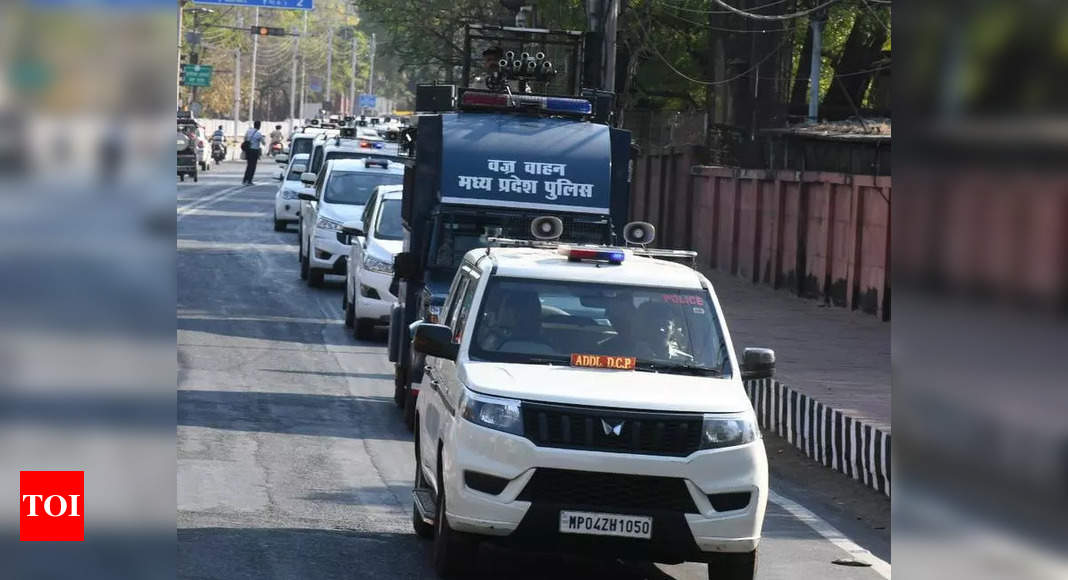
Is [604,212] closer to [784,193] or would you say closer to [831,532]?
[831,532]

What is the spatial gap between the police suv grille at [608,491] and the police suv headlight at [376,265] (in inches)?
453

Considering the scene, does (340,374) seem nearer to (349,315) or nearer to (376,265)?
(376,265)

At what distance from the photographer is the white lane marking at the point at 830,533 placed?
360 inches

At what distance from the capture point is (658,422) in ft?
24.8

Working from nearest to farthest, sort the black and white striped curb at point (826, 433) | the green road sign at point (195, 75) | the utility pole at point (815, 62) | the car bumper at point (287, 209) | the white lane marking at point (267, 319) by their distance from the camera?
the black and white striped curb at point (826, 433) → the white lane marking at point (267, 319) → the utility pole at point (815, 62) → the car bumper at point (287, 209) → the green road sign at point (195, 75)

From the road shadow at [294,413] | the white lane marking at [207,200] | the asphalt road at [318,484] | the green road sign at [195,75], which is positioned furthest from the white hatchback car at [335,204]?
the green road sign at [195,75]

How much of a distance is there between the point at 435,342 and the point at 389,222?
11.5 meters

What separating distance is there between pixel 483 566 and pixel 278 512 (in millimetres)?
1713

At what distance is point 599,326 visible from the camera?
8625 millimetres

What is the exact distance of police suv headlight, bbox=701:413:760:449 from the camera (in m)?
7.59

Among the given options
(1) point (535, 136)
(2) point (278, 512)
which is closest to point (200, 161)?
(1) point (535, 136)

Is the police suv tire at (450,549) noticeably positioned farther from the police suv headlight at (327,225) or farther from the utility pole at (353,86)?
the utility pole at (353,86)

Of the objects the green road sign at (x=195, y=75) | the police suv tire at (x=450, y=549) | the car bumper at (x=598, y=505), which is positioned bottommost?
the police suv tire at (x=450, y=549)

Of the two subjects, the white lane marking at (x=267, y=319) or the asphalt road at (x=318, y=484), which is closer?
the asphalt road at (x=318, y=484)
